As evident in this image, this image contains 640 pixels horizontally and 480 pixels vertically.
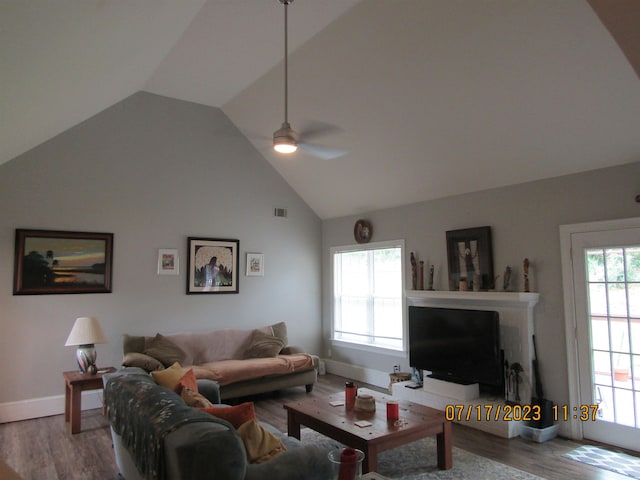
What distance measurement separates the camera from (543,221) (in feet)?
14.9

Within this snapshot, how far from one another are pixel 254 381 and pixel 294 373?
594 mm

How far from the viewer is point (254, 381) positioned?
548 cm

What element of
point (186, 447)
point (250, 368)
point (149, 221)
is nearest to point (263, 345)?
point (250, 368)

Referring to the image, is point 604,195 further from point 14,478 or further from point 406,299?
point 14,478

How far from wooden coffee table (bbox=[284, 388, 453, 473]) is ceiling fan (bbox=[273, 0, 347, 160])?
2.16 meters

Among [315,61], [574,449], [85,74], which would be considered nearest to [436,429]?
[574,449]

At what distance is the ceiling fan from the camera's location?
3.33 m

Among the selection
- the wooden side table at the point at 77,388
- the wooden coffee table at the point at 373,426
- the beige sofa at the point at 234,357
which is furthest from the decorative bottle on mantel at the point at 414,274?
the wooden side table at the point at 77,388

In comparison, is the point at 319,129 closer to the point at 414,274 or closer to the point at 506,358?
the point at 414,274

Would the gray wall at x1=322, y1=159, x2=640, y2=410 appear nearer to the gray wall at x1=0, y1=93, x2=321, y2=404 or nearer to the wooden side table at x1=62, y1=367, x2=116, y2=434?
the gray wall at x1=0, y1=93, x2=321, y2=404

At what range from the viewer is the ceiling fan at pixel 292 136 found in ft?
10.9

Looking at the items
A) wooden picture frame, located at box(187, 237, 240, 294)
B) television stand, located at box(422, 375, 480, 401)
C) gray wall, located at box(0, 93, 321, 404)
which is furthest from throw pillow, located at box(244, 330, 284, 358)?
television stand, located at box(422, 375, 480, 401)

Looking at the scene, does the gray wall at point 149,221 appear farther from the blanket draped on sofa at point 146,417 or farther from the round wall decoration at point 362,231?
the blanket draped on sofa at point 146,417

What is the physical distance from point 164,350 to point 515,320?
3.99 meters
